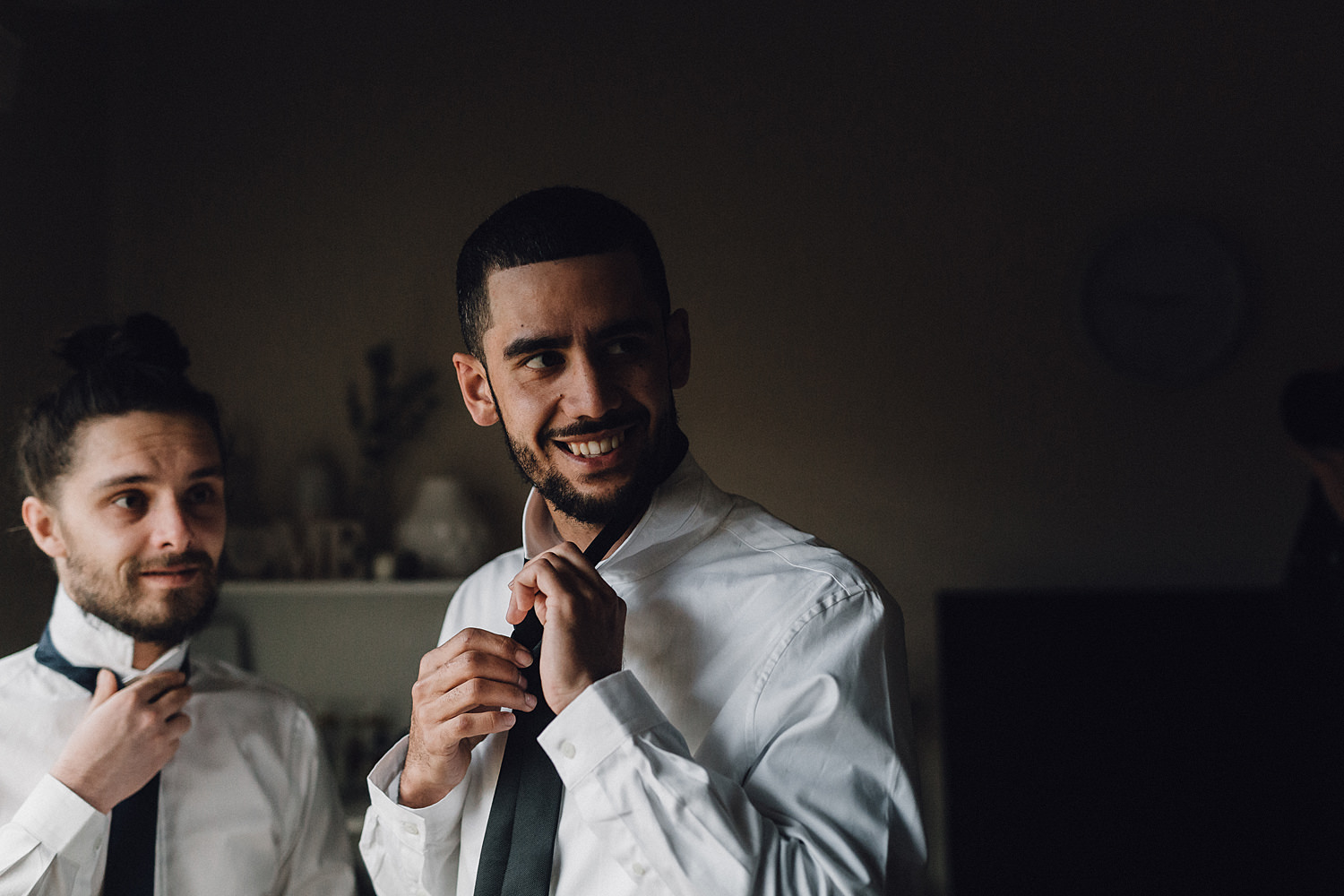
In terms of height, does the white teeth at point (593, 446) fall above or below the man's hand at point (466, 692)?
above

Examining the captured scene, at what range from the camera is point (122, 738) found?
139cm

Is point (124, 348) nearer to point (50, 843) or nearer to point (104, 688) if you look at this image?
point (104, 688)

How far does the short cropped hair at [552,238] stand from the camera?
1.14 metres

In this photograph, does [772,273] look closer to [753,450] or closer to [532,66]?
[753,450]

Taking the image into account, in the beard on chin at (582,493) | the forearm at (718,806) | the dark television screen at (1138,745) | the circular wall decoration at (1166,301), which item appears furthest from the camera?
the circular wall decoration at (1166,301)

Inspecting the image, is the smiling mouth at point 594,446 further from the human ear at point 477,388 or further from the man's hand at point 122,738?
the man's hand at point 122,738

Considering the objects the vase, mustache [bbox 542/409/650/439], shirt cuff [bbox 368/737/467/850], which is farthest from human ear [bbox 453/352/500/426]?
the vase

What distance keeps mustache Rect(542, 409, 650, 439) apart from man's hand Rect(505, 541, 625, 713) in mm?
134

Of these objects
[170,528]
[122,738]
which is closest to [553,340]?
[170,528]

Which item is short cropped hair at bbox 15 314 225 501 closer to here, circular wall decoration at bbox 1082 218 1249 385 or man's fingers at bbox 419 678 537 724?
man's fingers at bbox 419 678 537 724

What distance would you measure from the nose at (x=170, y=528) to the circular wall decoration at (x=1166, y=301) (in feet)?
7.57

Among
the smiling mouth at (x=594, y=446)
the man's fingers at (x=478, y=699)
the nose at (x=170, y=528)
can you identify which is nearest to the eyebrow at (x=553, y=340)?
the smiling mouth at (x=594, y=446)

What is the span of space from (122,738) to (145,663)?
0.19 meters

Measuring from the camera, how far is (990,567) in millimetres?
2922
